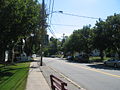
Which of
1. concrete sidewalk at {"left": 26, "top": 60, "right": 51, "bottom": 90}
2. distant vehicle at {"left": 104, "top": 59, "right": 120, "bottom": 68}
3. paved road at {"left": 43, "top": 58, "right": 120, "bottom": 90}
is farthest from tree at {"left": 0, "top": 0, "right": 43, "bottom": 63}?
distant vehicle at {"left": 104, "top": 59, "right": 120, "bottom": 68}

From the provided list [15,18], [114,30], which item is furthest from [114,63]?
[15,18]

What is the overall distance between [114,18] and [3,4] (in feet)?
74.9

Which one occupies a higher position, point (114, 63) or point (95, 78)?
point (114, 63)

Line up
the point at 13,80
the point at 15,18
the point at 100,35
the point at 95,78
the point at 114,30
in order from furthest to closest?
1. the point at 100,35
2. the point at 114,30
3. the point at 15,18
4. the point at 95,78
5. the point at 13,80

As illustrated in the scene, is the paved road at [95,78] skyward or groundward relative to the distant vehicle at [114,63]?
groundward

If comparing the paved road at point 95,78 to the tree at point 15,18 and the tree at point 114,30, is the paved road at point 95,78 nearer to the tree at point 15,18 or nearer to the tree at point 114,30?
the tree at point 15,18

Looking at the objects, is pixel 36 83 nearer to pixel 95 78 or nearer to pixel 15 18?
pixel 95 78

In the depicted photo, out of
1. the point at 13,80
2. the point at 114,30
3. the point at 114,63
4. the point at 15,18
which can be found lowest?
the point at 13,80

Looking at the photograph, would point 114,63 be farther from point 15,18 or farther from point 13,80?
point 13,80

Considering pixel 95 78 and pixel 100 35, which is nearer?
pixel 95 78

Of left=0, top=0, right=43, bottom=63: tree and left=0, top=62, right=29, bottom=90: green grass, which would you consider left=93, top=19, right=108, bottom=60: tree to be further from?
left=0, top=62, right=29, bottom=90: green grass

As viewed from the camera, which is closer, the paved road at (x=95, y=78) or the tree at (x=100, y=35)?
the paved road at (x=95, y=78)

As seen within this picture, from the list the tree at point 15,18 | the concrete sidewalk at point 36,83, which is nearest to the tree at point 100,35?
the tree at point 15,18

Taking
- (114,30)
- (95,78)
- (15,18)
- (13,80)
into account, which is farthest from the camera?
(114,30)
